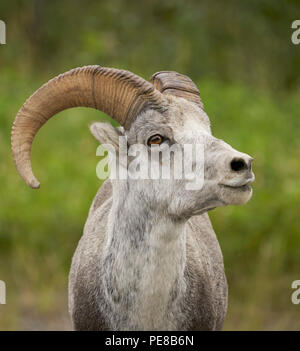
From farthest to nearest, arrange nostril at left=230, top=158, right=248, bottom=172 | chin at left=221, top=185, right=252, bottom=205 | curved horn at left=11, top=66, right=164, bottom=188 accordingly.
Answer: curved horn at left=11, top=66, right=164, bottom=188 < chin at left=221, top=185, right=252, bottom=205 < nostril at left=230, top=158, right=248, bottom=172

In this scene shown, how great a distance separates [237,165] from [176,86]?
3.62ft

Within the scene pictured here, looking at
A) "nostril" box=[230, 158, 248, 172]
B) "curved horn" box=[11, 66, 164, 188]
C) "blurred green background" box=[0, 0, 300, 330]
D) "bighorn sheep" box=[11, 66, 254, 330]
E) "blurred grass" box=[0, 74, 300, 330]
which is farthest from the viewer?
"blurred green background" box=[0, 0, 300, 330]

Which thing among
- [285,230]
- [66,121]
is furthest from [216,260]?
[66,121]

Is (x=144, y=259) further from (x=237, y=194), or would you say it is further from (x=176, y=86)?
(x=176, y=86)

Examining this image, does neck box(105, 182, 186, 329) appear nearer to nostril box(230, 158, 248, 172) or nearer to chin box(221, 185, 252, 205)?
chin box(221, 185, 252, 205)

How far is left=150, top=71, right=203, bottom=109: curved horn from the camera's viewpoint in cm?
550

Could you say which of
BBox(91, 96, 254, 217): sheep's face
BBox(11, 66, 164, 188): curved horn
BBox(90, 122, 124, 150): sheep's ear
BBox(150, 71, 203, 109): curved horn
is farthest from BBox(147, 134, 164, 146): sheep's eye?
BBox(150, 71, 203, 109): curved horn

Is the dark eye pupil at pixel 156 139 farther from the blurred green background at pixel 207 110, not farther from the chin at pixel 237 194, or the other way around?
the blurred green background at pixel 207 110

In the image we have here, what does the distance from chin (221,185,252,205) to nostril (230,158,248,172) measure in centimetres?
14

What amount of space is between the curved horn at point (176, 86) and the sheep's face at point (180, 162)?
0.14 m

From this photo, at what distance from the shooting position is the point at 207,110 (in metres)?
14.5

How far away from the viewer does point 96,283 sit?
5.52 m

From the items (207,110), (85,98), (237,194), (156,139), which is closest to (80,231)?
(207,110)

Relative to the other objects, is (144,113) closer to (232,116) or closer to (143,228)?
(143,228)
